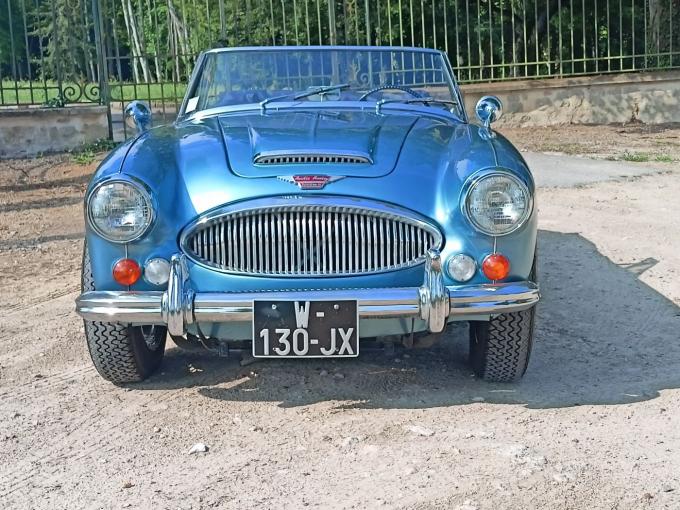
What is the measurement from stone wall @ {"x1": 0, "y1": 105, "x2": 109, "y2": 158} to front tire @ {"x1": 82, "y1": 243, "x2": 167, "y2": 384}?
945 centimetres

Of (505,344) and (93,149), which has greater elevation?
(505,344)

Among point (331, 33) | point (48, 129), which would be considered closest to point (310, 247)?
point (48, 129)

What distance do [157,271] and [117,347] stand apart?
48 centimetres

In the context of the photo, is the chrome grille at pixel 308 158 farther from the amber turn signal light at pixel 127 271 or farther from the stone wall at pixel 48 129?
the stone wall at pixel 48 129

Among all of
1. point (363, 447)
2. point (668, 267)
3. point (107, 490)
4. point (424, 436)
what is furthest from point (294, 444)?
point (668, 267)

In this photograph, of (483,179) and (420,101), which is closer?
(483,179)

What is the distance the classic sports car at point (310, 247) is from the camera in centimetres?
363

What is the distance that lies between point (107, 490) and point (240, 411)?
814mm

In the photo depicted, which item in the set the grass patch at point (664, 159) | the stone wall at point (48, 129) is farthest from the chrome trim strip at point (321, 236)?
the stone wall at point (48, 129)

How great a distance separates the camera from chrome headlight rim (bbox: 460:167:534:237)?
3756 mm

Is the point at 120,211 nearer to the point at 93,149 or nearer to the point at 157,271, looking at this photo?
the point at 157,271

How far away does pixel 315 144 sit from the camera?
13.2 ft

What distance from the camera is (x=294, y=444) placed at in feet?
11.8

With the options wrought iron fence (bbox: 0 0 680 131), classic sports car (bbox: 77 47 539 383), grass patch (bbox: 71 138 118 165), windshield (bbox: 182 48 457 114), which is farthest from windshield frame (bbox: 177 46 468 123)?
grass patch (bbox: 71 138 118 165)
